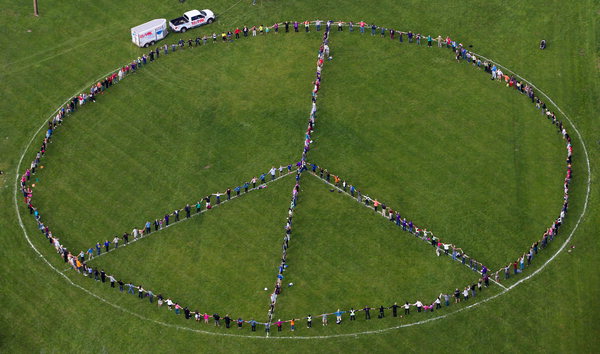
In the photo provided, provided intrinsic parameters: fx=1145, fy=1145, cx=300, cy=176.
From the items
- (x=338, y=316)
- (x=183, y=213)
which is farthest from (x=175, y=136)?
(x=338, y=316)

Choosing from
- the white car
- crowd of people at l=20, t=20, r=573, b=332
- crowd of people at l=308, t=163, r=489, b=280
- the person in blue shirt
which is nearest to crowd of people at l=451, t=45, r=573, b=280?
crowd of people at l=20, t=20, r=573, b=332

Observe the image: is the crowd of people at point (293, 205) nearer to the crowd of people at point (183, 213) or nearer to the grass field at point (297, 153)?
the crowd of people at point (183, 213)

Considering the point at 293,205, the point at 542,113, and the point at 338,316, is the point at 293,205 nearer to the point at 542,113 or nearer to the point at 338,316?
the point at 338,316

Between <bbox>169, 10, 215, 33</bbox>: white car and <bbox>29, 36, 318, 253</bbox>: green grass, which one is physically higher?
<bbox>169, 10, 215, 33</bbox>: white car

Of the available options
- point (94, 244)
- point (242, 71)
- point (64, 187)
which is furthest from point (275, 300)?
point (242, 71)

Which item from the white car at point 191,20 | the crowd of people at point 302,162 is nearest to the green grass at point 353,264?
the crowd of people at point 302,162

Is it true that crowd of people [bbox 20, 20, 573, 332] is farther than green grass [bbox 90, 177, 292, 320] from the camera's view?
No

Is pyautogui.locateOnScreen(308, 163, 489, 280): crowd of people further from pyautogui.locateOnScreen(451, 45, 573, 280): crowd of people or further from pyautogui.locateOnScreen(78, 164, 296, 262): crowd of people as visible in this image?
pyautogui.locateOnScreen(78, 164, 296, 262): crowd of people
